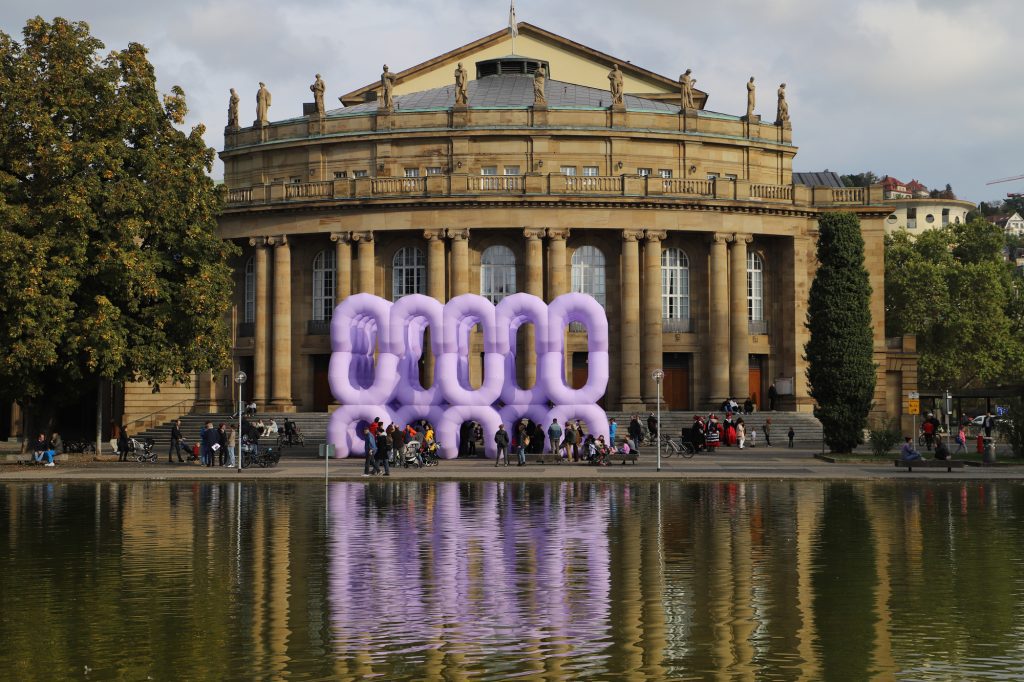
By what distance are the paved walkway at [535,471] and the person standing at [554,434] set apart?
1.71 metres

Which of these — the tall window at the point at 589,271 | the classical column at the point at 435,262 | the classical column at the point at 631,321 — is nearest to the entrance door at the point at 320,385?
the classical column at the point at 435,262

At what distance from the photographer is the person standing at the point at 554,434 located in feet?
170

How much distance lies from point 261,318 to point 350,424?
23532 millimetres

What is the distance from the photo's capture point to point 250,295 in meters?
78.5

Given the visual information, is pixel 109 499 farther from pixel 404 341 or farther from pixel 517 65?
pixel 517 65

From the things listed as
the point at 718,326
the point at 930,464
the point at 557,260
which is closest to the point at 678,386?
the point at 718,326

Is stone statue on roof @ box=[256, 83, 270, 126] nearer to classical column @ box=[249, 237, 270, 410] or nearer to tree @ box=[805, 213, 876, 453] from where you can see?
classical column @ box=[249, 237, 270, 410]

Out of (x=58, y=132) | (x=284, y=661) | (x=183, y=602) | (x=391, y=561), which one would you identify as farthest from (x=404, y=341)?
(x=284, y=661)

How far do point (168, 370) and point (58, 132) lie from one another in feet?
31.4

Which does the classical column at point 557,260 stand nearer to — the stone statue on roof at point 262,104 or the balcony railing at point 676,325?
the balcony railing at point 676,325

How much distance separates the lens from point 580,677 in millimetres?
12570

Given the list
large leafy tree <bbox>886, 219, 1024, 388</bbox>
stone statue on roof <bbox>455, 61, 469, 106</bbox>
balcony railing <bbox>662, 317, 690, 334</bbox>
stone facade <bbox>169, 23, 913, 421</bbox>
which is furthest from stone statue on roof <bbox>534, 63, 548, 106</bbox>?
large leafy tree <bbox>886, 219, 1024, 388</bbox>

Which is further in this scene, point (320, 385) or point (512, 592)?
point (320, 385)

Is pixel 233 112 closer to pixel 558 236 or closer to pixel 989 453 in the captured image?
pixel 558 236
